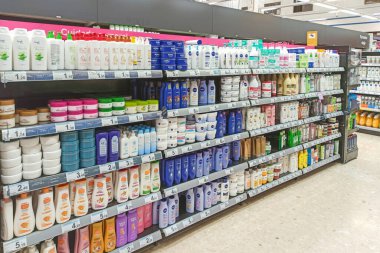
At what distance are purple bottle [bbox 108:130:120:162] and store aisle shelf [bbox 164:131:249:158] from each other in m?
0.48

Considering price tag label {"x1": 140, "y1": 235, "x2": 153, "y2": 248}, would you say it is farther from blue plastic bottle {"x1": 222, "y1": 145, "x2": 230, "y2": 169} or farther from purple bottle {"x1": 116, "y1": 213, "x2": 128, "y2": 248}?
blue plastic bottle {"x1": 222, "y1": 145, "x2": 230, "y2": 169}

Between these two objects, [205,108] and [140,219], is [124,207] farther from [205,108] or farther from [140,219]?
[205,108]

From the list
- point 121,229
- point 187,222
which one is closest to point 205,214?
point 187,222

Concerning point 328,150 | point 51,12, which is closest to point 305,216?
point 328,150

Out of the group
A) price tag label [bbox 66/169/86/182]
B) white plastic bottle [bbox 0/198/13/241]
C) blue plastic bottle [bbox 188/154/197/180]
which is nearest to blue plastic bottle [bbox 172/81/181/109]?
blue plastic bottle [bbox 188/154/197/180]

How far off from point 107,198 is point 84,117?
25.3 inches

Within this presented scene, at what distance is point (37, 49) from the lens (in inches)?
80.6

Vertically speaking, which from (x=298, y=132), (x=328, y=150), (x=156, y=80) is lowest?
(x=328, y=150)

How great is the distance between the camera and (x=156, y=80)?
3.04 meters

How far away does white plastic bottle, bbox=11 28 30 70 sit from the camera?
198 cm

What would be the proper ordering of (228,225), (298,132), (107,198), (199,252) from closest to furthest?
(107,198)
(199,252)
(228,225)
(298,132)

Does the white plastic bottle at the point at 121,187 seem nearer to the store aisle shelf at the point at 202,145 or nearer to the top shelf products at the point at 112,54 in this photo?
the store aisle shelf at the point at 202,145

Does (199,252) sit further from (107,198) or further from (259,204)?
(259,204)

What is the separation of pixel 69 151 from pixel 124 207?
25.1 inches
